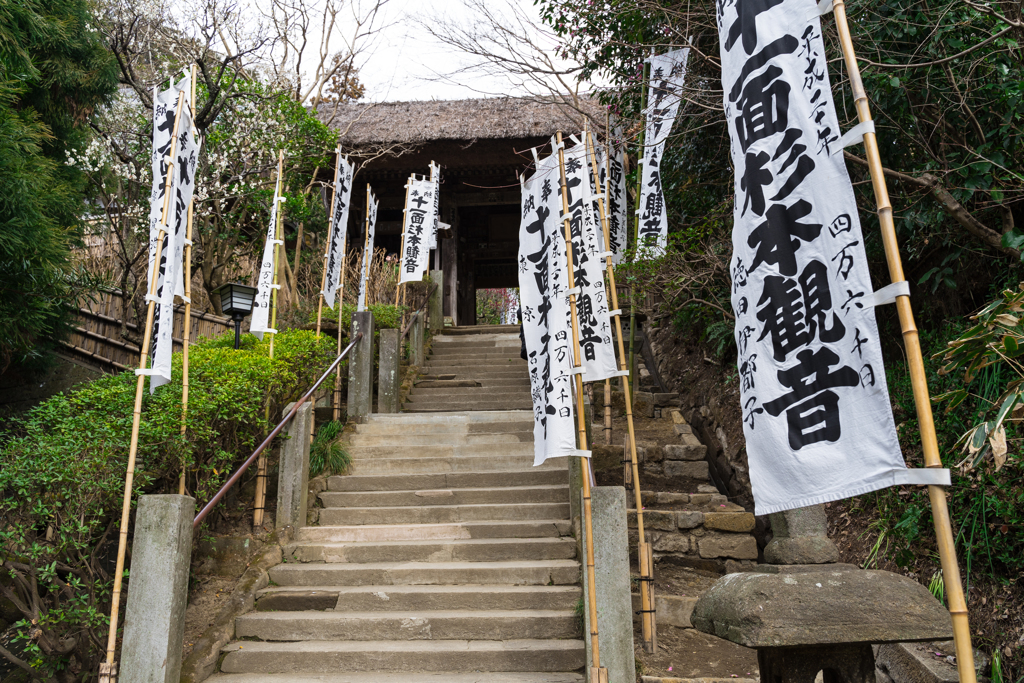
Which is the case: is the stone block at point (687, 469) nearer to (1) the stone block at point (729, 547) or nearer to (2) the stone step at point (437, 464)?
(1) the stone block at point (729, 547)

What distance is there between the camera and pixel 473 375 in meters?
9.66

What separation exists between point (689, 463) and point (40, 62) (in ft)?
29.2

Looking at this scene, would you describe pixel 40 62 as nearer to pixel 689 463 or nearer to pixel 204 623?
pixel 204 623

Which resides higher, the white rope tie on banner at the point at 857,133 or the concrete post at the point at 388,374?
the concrete post at the point at 388,374

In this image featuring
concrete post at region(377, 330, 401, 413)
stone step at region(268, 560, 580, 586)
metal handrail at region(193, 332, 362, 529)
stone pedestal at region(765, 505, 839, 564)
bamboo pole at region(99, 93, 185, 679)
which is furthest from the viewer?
concrete post at region(377, 330, 401, 413)

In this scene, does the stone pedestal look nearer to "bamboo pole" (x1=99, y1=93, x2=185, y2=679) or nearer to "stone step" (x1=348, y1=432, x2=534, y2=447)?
"bamboo pole" (x1=99, y1=93, x2=185, y2=679)

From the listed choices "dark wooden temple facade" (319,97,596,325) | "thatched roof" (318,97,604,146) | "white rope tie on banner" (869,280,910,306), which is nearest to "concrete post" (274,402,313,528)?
"white rope tie on banner" (869,280,910,306)

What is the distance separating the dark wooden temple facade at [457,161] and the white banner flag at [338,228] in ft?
11.9

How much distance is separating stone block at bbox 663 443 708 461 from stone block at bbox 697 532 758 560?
1.09 meters

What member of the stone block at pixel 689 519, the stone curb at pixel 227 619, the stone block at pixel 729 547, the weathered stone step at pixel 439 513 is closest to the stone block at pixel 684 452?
the stone block at pixel 689 519

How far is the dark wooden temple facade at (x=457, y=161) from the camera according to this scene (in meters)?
12.8

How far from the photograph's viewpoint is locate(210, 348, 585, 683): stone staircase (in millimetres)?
3959

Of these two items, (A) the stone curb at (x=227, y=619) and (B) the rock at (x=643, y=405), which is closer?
(A) the stone curb at (x=227, y=619)

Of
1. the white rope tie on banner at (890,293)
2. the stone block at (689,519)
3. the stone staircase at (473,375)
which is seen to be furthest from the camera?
the stone staircase at (473,375)
